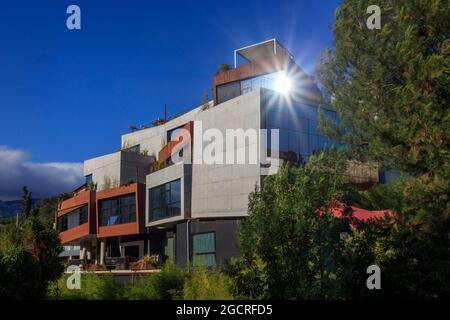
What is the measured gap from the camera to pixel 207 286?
347 inches

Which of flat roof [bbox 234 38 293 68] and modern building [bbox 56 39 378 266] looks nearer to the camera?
modern building [bbox 56 39 378 266]

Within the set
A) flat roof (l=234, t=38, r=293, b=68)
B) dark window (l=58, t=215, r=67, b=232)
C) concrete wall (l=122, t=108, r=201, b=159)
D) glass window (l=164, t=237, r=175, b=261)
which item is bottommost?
glass window (l=164, t=237, r=175, b=261)

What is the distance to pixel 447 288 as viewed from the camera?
10.0m

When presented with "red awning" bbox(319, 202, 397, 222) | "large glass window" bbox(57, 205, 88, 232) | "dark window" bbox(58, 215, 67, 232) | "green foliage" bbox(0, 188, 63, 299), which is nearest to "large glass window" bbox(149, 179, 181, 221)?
"large glass window" bbox(57, 205, 88, 232)

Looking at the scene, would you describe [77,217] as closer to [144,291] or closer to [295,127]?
[295,127]

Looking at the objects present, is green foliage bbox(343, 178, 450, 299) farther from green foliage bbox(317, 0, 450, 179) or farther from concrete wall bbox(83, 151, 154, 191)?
concrete wall bbox(83, 151, 154, 191)

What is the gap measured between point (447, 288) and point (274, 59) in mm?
24885

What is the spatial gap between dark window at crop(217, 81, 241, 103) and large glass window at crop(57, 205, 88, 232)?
1553 cm

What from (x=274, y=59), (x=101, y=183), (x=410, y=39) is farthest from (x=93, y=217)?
(x=410, y=39)

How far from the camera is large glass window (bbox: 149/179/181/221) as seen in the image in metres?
30.0

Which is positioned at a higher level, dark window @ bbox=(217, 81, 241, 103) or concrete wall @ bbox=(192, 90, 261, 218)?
dark window @ bbox=(217, 81, 241, 103)

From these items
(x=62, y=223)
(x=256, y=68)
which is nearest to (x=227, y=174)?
(x=256, y=68)

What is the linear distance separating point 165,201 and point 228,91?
9654 millimetres

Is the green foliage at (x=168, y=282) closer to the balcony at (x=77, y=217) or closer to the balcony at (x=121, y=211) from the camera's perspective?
the balcony at (x=121, y=211)
